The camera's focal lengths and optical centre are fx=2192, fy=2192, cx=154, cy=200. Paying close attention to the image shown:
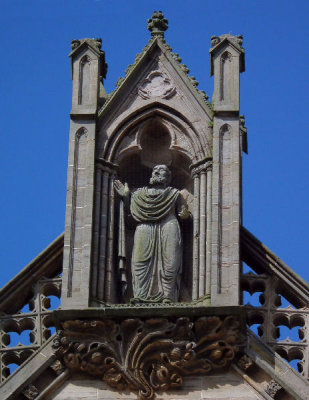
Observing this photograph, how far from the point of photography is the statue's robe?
30.0 metres

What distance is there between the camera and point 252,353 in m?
29.3

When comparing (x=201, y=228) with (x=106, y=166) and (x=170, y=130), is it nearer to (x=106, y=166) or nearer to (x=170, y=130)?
(x=106, y=166)

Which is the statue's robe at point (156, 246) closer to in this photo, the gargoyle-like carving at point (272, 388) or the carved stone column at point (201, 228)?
the carved stone column at point (201, 228)

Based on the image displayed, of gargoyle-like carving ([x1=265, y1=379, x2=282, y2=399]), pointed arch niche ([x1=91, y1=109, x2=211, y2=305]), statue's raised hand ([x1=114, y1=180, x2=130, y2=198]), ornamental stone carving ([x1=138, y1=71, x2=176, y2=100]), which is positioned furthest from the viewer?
ornamental stone carving ([x1=138, y1=71, x2=176, y2=100])

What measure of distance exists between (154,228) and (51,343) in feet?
7.53

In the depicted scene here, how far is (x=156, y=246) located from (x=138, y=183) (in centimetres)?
146

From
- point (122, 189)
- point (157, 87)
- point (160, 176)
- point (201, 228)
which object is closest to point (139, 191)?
point (122, 189)

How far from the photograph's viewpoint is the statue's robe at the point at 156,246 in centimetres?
2997

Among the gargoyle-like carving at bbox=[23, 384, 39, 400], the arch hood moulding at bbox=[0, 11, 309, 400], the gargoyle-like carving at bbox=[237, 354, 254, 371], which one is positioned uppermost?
the arch hood moulding at bbox=[0, 11, 309, 400]

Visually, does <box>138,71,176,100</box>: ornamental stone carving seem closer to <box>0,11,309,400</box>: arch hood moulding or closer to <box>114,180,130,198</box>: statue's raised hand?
<box>0,11,309,400</box>: arch hood moulding

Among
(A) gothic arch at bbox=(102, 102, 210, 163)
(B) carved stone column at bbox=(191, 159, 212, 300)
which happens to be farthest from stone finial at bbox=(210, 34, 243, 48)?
(B) carved stone column at bbox=(191, 159, 212, 300)

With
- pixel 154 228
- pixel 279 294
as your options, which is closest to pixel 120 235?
pixel 154 228

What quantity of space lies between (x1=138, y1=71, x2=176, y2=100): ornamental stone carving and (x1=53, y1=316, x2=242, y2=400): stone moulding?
3.90m

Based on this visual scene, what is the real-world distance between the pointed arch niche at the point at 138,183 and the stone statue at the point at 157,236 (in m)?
0.19
